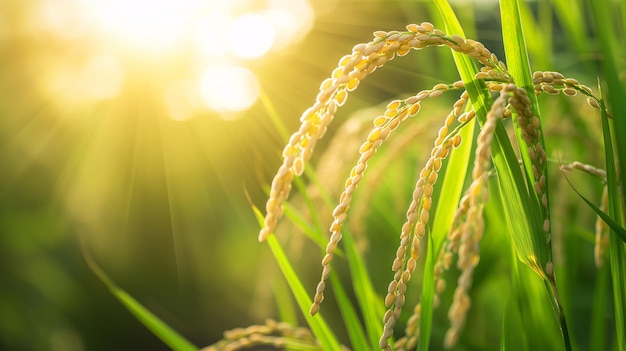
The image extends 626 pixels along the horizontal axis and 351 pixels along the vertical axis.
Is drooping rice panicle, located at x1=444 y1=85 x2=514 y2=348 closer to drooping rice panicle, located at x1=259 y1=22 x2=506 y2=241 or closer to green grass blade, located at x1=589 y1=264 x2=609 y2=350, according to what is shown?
drooping rice panicle, located at x1=259 y1=22 x2=506 y2=241

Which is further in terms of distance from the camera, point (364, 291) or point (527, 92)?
point (364, 291)

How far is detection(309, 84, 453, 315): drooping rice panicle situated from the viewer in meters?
0.67

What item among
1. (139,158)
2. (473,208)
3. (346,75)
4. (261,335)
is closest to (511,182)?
(473,208)

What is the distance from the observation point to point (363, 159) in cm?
68

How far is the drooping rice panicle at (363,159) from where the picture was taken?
673 mm

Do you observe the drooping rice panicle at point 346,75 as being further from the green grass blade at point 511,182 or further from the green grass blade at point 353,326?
the green grass blade at point 353,326

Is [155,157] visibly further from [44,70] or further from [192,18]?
[192,18]

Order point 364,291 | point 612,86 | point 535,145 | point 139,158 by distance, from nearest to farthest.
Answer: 1. point 535,145
2. point 612,86
3. point 364,291
4. point 139,158

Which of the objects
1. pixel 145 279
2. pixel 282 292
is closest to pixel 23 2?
pixel 145 279

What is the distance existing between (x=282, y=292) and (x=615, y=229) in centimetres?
128

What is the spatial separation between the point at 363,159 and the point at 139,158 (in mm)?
5851

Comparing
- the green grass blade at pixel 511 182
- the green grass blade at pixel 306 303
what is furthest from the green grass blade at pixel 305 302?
the green grass blade at pixel 511 182

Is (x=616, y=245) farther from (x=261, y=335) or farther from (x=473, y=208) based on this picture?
(x=261, y=335)

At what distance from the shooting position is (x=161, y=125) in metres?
6.51
